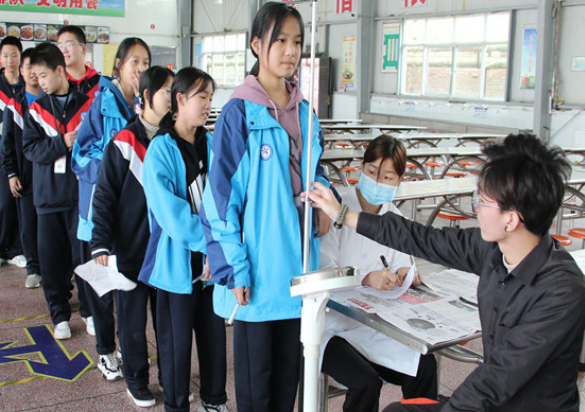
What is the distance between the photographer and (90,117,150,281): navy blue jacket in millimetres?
2199

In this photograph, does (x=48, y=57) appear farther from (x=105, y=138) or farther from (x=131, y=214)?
(x=131, y=214)

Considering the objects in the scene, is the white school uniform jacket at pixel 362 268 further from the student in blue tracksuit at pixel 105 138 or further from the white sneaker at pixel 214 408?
the student in blue tracksuit at pixel 105 138

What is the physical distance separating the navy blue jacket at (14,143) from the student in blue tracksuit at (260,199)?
2400 millimetres

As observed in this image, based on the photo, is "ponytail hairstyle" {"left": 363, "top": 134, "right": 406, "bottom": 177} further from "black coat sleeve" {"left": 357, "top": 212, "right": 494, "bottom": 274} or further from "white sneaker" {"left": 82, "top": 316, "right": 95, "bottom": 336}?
"white sneaker" {"left": 82, "top": 316, "right": 95, "bottom": 336}

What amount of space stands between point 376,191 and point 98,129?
1.29m

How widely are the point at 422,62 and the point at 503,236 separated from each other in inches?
441

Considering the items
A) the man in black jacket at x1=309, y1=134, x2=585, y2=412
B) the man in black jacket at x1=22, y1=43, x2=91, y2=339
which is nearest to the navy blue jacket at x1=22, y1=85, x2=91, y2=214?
the man in black jacket at x1=22, y1=43, x2=91, y2=339

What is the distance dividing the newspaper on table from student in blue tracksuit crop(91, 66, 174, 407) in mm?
870

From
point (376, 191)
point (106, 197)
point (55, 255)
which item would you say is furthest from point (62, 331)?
point (376, 191)

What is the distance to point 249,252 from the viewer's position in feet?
5.64

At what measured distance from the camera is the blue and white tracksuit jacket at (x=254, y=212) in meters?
1.67

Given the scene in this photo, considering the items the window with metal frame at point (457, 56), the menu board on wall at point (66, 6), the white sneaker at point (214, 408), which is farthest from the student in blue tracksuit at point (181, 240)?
the menu board on wall at point (66, 6)

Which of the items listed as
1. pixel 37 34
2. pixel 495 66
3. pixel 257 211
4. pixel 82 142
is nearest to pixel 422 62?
pixel 495 66

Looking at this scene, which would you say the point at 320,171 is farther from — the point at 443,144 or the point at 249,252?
the point at 443,144
